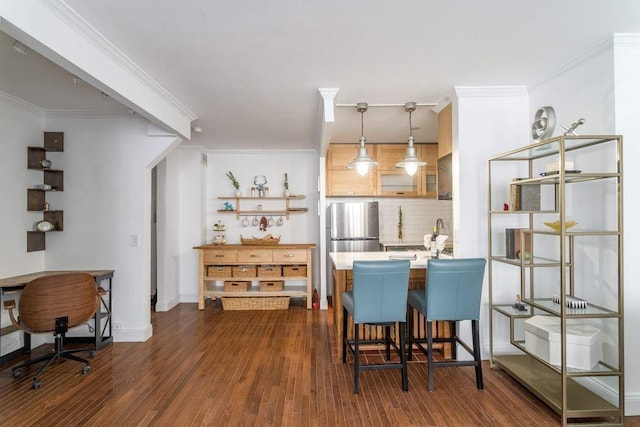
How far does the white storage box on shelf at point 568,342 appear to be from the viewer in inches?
91.9

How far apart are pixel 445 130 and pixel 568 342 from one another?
86.7 inches

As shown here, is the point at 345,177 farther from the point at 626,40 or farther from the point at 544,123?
the point at 626,40

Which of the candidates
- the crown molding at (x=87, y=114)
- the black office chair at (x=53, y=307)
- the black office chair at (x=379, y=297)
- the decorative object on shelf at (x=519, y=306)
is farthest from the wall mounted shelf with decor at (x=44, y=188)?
the decorative object on shelf at (x=519, y=306)

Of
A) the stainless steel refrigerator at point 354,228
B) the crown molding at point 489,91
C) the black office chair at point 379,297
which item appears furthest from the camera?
the stainless steel refrigerator at point 354,228

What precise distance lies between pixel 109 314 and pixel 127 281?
38cm

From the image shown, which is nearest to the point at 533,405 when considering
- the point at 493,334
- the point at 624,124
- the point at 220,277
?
the point at 493,334

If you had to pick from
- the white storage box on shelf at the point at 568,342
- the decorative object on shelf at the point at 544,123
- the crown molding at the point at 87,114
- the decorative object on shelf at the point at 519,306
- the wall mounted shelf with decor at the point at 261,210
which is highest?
the crown molding at the point at 87,114

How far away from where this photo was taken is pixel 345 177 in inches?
221

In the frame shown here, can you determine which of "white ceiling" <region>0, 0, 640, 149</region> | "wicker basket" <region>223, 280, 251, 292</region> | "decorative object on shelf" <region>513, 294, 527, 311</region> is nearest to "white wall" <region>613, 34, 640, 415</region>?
"white ceiling" <region>0, 0, 640, 149</region>

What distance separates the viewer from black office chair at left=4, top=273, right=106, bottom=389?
2.90 metres

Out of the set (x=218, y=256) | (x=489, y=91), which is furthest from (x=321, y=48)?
(x=218, y=256)

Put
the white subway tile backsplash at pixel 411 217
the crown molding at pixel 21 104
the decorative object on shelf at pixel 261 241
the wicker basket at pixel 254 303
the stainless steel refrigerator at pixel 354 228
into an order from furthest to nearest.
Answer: the white subway tile backsplash at pixel 411 217, the decorative object on shelf at pixel 261 241, the stainless steel refrigerator at pixel 354 228, the wicker basket at pixel 254 303, the crown molding at pixel 21 104

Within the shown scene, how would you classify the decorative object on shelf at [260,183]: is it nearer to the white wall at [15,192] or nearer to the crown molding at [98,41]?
the crown molding at [98,41]

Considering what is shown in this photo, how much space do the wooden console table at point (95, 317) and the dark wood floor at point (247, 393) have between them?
0.15 metres
